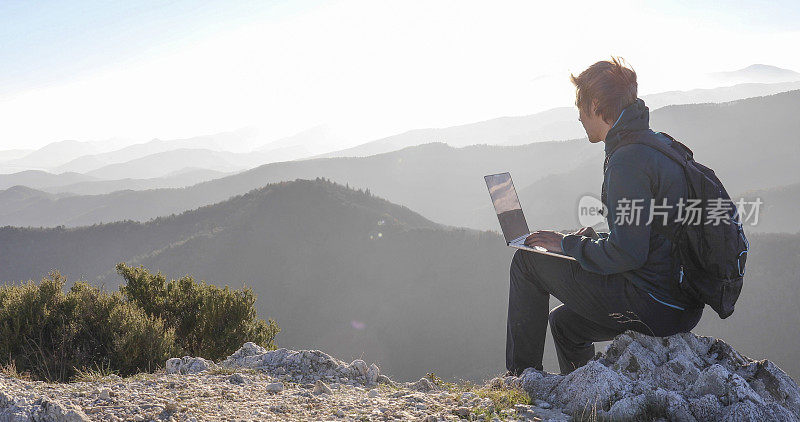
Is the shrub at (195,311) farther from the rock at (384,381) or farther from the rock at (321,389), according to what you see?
the rock at (321,389)

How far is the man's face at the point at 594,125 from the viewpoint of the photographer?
3.17 m

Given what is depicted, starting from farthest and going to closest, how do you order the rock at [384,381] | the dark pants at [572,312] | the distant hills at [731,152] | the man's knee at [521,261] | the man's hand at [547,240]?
the distant hills at [731,152], the rock at [384,381], the man's knee at [521,261], the man's hand at [547,240], the dark pants at [572,312]

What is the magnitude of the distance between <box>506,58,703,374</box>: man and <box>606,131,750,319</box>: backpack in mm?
62

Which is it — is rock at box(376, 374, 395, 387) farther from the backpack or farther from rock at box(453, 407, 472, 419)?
the backpack

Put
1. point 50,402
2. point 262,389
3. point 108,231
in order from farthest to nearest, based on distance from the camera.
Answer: point 108,231
point 262,389
point 50,402

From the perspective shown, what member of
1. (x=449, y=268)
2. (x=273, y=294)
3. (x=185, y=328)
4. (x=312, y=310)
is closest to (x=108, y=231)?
(x=273, y=294)

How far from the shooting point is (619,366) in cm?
344

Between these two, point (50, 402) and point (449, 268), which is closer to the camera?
point (50, 402)

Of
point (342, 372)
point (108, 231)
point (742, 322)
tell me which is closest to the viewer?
point (342, 372)

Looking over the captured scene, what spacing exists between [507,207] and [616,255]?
3.67 ft

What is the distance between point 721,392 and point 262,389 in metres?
3.46

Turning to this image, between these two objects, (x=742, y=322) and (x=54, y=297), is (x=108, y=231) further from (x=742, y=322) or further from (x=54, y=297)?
(x=742, y=322)

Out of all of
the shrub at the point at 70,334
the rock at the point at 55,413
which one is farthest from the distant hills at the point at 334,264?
the rock at the point at 55,413

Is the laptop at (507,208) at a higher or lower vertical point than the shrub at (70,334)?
higher
